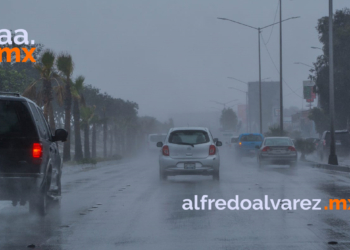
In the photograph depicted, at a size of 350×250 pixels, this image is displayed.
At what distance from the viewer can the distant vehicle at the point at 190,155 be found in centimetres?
2197

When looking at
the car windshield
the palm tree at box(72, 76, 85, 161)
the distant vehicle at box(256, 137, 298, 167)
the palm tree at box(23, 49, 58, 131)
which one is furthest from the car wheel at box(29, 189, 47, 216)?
the palm tree at box(72, 76, 85, 161)

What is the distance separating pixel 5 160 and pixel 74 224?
59.1 inches

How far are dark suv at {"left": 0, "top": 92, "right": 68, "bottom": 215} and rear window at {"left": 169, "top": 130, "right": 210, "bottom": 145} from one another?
10.7 metres

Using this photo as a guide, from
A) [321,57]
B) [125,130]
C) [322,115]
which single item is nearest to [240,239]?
[321,57]

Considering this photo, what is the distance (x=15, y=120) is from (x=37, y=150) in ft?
2.10

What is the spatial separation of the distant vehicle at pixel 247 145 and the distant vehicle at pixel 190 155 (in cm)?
2291

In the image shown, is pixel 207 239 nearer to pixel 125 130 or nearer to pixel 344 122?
pixel 344 122

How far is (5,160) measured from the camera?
10977 mm

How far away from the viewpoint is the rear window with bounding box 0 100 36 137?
11.3 m

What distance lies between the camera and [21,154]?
11.1m

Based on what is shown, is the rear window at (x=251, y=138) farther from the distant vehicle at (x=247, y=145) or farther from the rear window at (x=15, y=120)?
the rear window at (x=15, y=120)

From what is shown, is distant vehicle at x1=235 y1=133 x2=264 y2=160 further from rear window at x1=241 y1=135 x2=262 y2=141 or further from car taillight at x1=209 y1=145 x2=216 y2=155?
car taillight at x1=209 y1=145 x2=216 y2=155

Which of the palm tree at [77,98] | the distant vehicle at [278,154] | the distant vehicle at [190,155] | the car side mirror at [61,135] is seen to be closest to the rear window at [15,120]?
the car side mirror at [61,135]

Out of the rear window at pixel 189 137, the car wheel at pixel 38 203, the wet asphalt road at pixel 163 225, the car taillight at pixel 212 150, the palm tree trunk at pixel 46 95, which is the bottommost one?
the wet asphalt road at pixel 163 225
